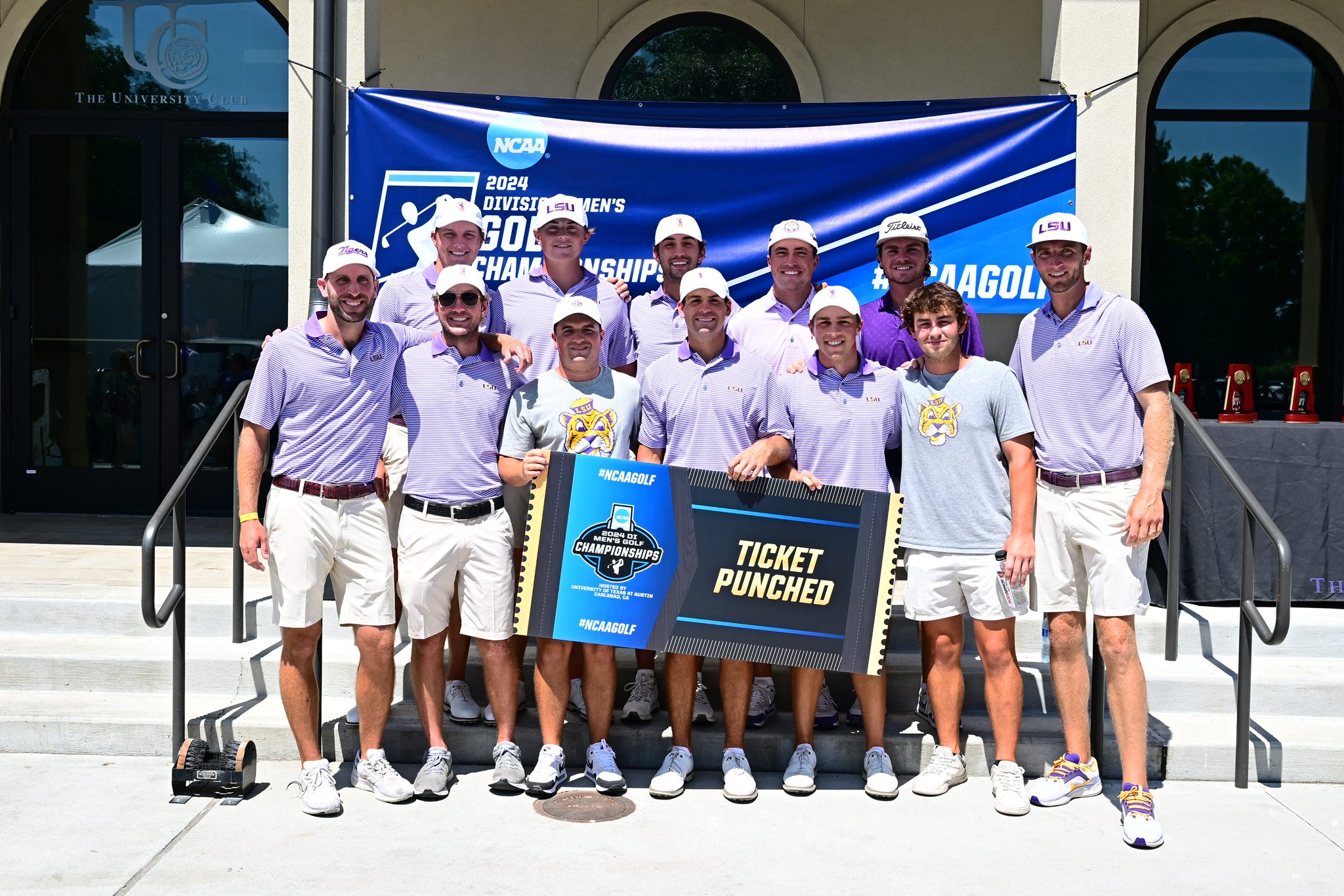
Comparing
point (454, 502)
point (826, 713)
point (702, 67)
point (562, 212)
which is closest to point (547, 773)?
point (454, 502)

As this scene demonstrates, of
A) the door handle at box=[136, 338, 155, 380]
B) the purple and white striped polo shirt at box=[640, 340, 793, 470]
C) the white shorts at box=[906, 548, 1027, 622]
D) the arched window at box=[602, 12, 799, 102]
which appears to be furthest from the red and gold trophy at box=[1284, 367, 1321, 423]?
the door handle at box=[136, 338, 155, 380]

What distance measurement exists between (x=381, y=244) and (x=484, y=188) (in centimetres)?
67

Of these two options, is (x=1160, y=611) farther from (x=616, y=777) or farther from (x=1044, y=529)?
(x=616, y=777)

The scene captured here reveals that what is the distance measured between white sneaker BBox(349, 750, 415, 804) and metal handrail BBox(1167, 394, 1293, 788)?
3.30m

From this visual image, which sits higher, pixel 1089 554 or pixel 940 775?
pixel 1089 554

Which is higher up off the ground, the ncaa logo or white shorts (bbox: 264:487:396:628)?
the ncaa logo

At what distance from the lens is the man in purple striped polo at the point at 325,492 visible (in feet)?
15.0

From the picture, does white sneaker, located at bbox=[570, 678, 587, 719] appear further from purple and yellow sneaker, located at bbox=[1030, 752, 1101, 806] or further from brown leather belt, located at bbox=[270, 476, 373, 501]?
purple and yellow sneaker, located at bbox=[1030, 752, 1101, 806]

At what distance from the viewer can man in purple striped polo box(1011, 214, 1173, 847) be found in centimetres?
455

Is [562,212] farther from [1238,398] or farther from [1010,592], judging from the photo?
[1238,398]

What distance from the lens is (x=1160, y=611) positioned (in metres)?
6.06

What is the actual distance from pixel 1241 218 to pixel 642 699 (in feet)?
19.7

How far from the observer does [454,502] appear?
468cm

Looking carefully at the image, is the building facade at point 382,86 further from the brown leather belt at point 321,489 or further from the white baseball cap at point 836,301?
the brown leather belt at point 321,489
